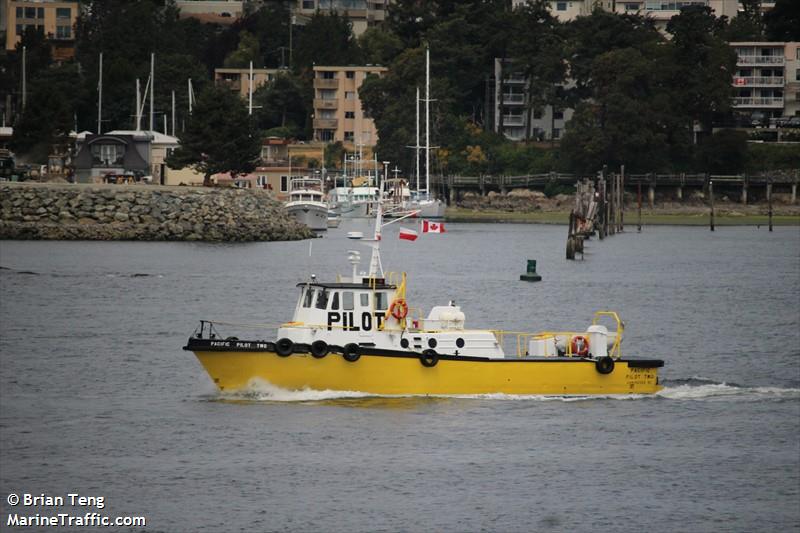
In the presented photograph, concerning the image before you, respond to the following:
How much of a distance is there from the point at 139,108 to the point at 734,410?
109037 millimetres

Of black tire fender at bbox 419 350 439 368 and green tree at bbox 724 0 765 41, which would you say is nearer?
Answer: black tire fender at bbox 419 350 439 368

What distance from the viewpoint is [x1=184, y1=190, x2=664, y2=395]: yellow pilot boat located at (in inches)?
1741

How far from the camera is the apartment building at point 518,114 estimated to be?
17250cm

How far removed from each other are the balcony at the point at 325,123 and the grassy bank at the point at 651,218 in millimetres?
24125

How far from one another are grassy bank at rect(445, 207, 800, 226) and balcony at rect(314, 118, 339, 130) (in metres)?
24.1

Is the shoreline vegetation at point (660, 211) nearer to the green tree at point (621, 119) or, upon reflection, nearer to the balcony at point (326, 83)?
the green tree at point (621, 119)

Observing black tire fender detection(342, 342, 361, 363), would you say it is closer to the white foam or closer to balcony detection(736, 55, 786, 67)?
the white foam

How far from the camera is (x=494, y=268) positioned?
99750 mm

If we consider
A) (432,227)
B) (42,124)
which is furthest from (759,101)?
(432,227)

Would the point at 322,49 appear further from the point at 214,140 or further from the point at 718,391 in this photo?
the point at 718,391

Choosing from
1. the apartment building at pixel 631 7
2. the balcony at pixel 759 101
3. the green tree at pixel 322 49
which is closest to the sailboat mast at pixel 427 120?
the green tree at pixel 322 49

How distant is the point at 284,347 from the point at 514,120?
134378 mm

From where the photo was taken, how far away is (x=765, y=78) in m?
172

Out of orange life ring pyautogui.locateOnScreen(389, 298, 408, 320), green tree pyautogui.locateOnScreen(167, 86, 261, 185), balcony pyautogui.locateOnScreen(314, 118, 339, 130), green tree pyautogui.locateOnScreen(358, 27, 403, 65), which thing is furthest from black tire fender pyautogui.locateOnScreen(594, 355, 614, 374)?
balcony pyautogui.locateOnScreen(314, 118, 339, 130)
